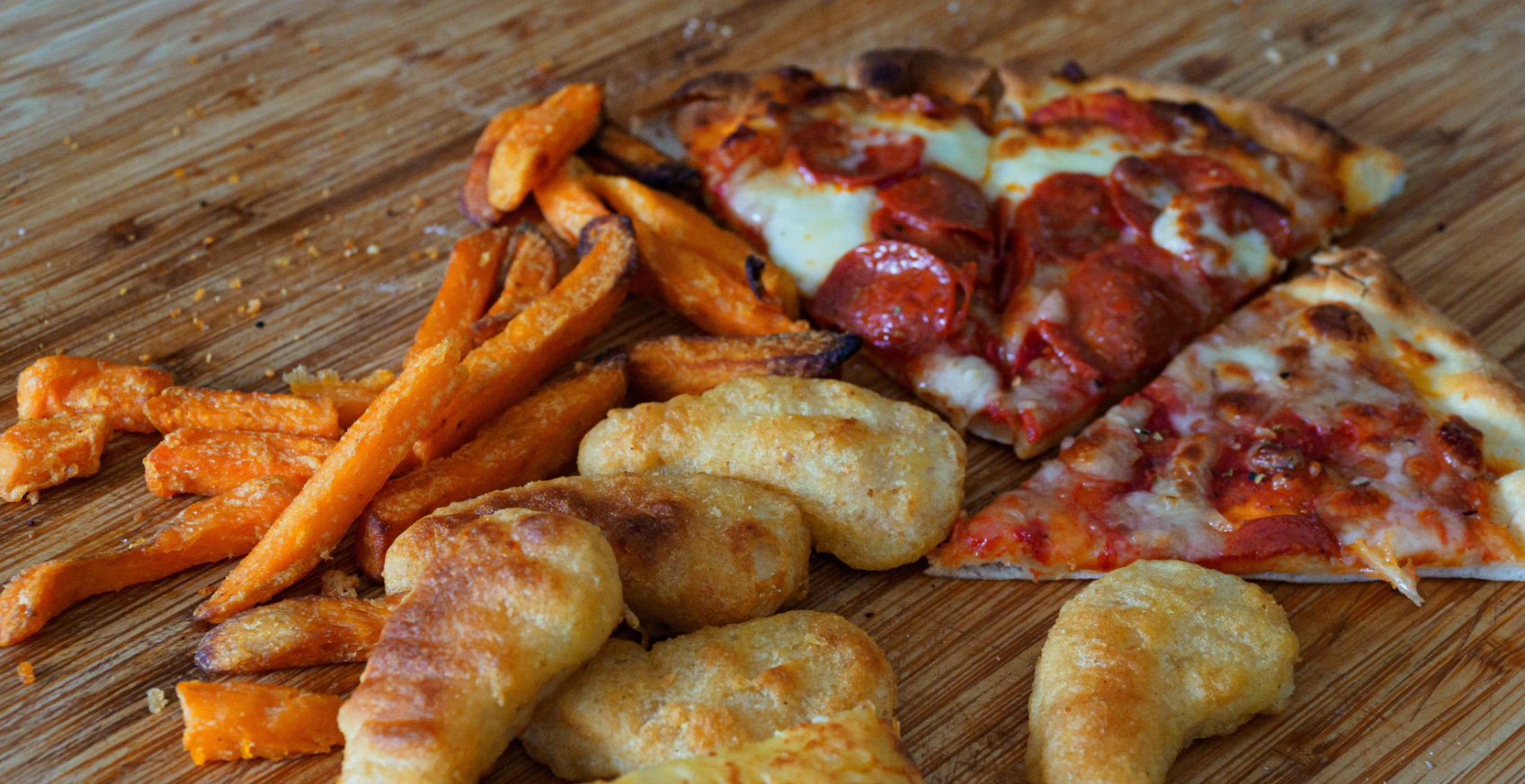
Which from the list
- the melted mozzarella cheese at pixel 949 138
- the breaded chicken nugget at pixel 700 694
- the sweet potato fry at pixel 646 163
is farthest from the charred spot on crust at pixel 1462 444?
the sweet potato fry at pixel 646 163

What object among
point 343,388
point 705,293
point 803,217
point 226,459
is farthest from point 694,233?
point 226,459

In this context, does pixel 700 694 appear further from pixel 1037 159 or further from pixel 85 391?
pixel 1037 159

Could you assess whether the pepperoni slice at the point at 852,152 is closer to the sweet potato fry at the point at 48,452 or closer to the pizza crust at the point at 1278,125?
the pizza crust at the point at 1278,125

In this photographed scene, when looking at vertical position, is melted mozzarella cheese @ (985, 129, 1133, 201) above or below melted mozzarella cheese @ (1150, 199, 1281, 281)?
above

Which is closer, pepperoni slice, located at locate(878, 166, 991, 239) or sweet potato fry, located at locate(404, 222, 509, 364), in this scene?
sweet potato fry, located at locate(404, 222, 509, 364)

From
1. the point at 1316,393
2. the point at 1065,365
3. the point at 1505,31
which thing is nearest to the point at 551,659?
the point at 1065,365

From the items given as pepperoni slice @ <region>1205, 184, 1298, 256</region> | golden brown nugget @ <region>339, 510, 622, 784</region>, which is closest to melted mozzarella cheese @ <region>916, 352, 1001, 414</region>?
pepperoni slice @ <region>1205, 184, 1298, 256</region>

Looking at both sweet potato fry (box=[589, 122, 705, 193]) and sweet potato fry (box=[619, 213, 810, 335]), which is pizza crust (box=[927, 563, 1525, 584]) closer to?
sweet potato fry (box=[619, 213, 810, 335])
